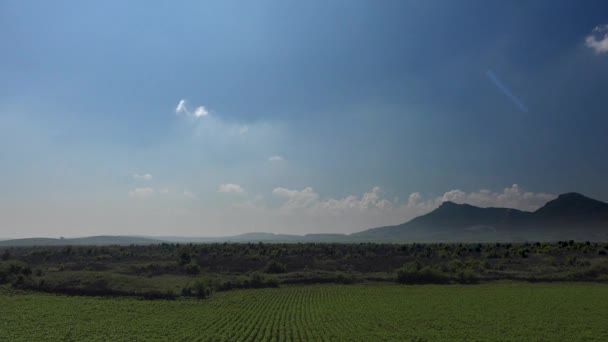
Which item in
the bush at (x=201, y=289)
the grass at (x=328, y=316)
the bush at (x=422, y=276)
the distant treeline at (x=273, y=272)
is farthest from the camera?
the bush at (x=422, y=276)

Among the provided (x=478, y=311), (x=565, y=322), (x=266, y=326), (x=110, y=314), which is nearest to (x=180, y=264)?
(x=110, y=314)

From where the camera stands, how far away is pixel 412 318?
44.5 meters

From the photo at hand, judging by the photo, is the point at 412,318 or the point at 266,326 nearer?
the point at 266,326

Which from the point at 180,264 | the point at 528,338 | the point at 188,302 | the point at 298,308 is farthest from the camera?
the point at 180,264

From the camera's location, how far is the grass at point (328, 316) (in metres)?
36.9

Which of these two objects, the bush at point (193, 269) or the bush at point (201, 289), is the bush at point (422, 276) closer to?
the bush at point (201, 289)

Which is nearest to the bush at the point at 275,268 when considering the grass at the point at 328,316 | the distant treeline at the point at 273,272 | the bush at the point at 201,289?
the distant treeline at the point at 273,272

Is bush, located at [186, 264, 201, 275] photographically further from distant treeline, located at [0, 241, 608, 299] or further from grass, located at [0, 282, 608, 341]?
grass, located at [0, 282, 608, 341]

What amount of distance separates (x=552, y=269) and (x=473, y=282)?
24792 millimetres

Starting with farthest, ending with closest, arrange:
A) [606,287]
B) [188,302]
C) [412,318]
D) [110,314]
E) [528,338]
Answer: [606,287] → [188,302] → [110,314] → [412,318] → [528,338]

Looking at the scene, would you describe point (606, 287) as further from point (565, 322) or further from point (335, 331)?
point (335, 331)

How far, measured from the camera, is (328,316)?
4659 centimetres

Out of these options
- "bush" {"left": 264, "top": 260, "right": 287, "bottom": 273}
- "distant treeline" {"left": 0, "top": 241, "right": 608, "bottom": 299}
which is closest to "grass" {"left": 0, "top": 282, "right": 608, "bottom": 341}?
"distant treeline" {"left": 0, "top": 241, "right": 608, "bottom": 299}

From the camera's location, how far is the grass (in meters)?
36.9
